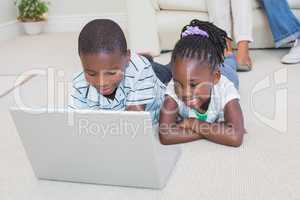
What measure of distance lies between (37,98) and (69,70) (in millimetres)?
376

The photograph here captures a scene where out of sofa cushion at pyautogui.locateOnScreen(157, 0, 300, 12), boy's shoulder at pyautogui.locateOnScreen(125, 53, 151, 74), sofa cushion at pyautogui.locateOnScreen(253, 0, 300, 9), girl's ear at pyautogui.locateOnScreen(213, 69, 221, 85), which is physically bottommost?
girl's ear at pyautogui.locateOnScreen(213, 69, 221, 85)

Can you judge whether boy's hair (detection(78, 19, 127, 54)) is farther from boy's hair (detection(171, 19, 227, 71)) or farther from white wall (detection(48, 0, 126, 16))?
white wall (detection(48, 0, 126, 16))

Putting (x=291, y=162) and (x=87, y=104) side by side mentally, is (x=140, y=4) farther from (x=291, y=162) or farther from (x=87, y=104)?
(x=291, y=162)

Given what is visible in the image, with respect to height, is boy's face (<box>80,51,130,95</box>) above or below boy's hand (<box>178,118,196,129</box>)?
above

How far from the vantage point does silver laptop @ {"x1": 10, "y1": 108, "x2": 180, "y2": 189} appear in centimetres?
81

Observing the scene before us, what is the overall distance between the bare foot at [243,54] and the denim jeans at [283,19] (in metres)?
0.17

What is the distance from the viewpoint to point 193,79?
1021 mm

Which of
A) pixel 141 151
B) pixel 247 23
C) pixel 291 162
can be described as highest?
pixel 247 23

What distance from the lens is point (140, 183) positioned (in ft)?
2.99

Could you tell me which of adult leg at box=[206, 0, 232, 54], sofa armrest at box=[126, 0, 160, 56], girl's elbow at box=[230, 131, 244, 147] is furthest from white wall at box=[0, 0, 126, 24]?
girl's elbow at box=[230, 131, 244, 147]

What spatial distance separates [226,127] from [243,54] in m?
0.77

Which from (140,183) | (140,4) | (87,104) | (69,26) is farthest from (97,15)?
(140,183)

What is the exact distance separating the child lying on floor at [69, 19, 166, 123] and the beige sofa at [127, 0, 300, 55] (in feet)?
2.61

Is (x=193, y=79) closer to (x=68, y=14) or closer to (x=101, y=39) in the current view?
(x=101, y=39)
